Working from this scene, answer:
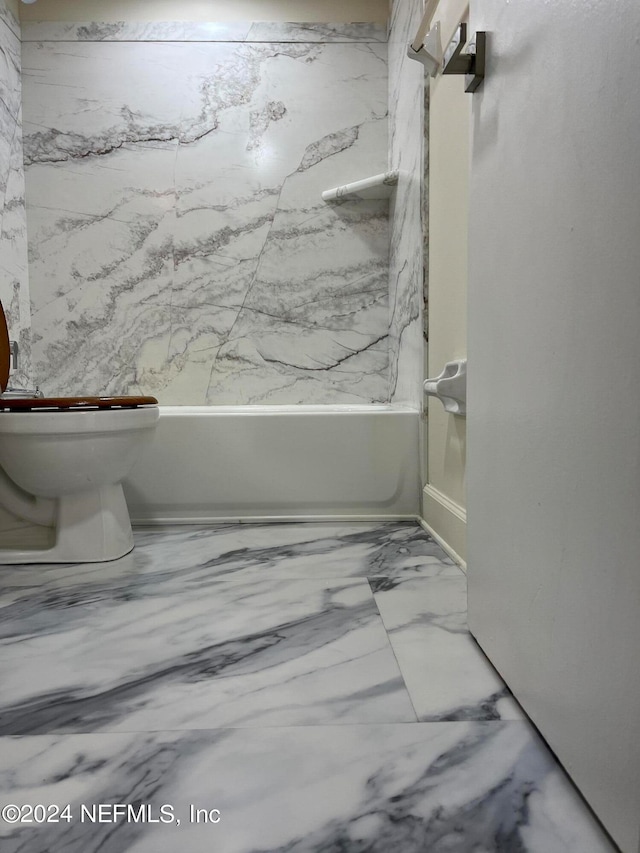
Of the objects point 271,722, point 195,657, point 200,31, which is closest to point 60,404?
point 195,657

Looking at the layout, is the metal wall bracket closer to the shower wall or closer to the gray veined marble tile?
the shower wall

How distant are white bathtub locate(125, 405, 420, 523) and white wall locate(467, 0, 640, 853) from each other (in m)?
1.01

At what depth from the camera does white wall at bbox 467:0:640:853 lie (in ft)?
1.81

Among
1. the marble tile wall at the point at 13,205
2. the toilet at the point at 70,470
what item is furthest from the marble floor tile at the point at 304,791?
the marble tile wall at the point at 13,205

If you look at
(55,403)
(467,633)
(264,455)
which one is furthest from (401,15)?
(467,633)

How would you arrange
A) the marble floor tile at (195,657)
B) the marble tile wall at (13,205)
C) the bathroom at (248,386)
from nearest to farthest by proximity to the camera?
the bathroom at (248,386) → the marble floor tile at (195,657) → the marble tile wall at (13,205)

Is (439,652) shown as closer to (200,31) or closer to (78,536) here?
(78,536)

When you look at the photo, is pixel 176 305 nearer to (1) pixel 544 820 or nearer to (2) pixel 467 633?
(2) pixel 467 633

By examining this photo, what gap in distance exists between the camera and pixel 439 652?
104 centimetres

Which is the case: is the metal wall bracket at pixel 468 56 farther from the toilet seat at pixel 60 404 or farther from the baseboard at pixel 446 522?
the toilet seat at pixel 60 404

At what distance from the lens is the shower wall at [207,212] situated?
2494 millimetres

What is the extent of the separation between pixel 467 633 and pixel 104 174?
2.29 meters

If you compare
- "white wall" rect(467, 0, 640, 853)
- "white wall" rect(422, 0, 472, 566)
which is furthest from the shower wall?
"white wall" rect(467, 0, 640, 853)

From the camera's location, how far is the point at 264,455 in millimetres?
2020
